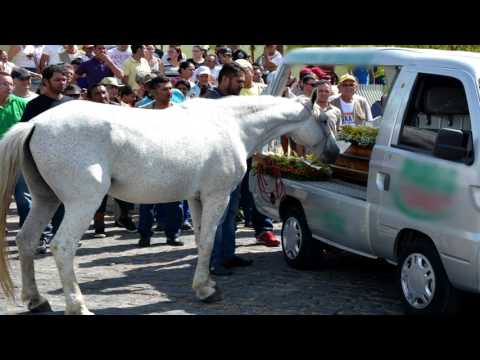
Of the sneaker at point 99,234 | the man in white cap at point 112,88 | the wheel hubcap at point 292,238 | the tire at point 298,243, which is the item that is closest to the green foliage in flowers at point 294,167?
the tire at point 298,243

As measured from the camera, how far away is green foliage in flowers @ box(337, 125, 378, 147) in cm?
808

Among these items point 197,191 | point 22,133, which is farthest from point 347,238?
point 22,133

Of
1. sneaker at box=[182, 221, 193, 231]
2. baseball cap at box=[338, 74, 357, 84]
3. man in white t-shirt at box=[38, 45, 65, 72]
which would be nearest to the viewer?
baseball cap at box=[338, 74, 357, 84]

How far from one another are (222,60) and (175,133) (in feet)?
29.5

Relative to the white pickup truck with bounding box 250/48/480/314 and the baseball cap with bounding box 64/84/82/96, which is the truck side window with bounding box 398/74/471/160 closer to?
the white pickup truck with bounding box 250/48/480/314

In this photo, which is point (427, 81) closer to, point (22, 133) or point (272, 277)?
point (272, 277)

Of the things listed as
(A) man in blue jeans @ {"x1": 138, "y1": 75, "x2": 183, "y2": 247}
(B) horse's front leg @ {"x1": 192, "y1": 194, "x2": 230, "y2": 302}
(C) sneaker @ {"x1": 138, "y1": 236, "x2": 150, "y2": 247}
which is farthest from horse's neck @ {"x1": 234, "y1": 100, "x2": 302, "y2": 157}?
(C) sneaker @ {"x1": 138, "y1": 236, "x2": 150, "y2": 247}

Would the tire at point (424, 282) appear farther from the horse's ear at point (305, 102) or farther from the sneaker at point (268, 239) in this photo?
the sneaker at point (268, 239)

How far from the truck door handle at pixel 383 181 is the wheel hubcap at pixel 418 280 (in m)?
0.62

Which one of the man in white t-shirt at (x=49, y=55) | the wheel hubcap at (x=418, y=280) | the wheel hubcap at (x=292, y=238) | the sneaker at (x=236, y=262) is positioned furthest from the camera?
the man in white t-shirt at (x=49, y=55)

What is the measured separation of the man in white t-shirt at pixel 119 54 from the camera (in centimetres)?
1518

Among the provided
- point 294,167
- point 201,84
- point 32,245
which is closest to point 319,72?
point 201,84

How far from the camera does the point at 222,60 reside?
51.3 ft

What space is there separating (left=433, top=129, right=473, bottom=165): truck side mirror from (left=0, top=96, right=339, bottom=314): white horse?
1858 mm
